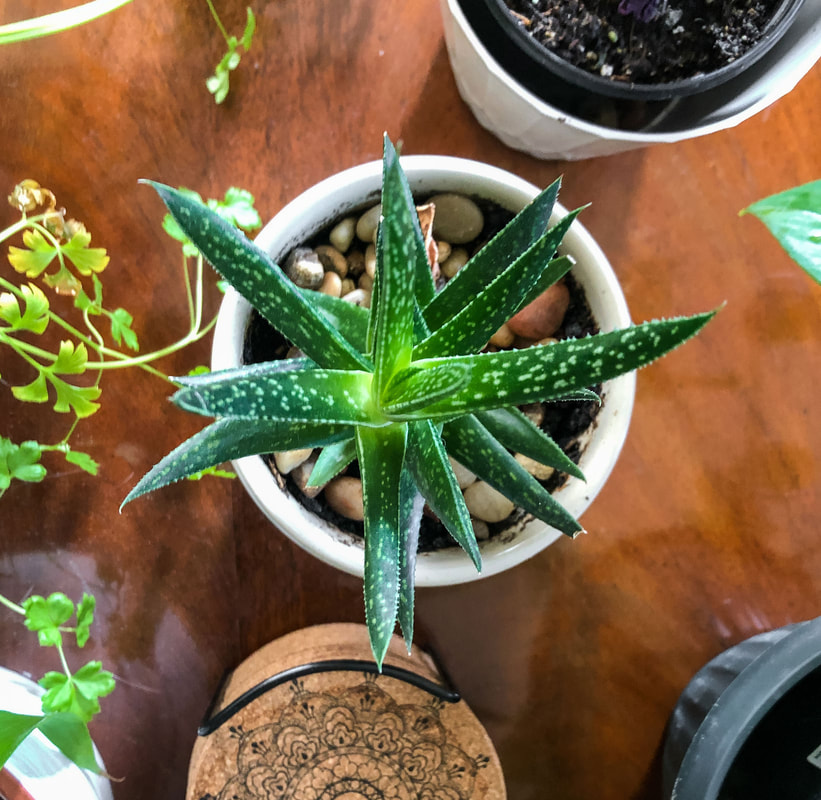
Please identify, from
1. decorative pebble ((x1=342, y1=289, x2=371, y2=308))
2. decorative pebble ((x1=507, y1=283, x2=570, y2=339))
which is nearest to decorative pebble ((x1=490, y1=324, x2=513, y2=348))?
decorative pebble ((x1=507, y1=283, x2=570, y2=339))

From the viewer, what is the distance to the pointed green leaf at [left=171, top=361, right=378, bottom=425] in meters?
0.26

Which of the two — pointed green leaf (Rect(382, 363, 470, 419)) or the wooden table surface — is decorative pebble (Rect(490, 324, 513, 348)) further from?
pointed green leaf (Rect(382, 363, 470, 419))

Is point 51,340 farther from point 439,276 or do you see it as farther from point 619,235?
point 619,235

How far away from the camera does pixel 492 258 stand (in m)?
0.40

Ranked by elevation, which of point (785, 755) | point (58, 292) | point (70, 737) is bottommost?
point (785, 755)

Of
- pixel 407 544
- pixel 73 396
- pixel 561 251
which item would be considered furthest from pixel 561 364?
pixel 73 396

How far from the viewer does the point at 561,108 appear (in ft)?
1.77

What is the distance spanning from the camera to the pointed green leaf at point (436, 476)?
35 centimetres

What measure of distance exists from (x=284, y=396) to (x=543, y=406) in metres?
0.34

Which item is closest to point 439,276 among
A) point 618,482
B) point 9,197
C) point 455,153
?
point 455,153

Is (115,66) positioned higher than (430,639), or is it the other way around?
(115,66)

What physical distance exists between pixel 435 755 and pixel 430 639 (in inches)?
3.8

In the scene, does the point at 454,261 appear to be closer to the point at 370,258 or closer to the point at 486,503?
the point at 370,258

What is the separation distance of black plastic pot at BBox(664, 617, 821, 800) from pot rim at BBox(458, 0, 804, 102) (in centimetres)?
38
